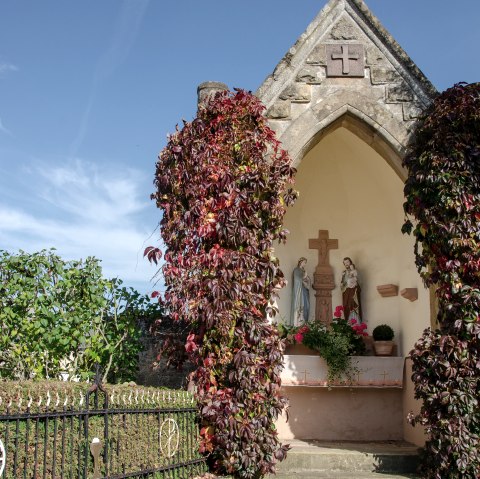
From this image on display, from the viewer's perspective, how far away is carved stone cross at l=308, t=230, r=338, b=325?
29.1 ft

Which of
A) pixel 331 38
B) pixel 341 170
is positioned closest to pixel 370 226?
pixel 341 170

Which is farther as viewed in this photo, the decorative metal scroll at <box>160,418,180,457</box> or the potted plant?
the potted plant

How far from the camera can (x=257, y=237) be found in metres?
6.27

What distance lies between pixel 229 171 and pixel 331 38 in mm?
2247

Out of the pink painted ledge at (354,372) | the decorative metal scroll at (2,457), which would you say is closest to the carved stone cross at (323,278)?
the pink painted ledge at (354,372)

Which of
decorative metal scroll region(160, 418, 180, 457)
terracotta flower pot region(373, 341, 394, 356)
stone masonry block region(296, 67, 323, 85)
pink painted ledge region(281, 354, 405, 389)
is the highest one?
stone masonry block region(296, 67, 323, 85)

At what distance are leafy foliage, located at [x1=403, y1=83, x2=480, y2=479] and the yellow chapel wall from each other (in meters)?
1.75

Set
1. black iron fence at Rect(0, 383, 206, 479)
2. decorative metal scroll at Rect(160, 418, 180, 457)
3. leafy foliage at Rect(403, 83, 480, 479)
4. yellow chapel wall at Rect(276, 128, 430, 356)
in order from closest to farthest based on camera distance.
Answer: black iron fence at Rect(0, 383, 206, 479)
decorative metal scroll at Rect(160, 418, 180, 457)
leafy foliage at Rect(403, 83, 480, 479)
yellow chapel wall at Rect(276, 128, 430, 356)

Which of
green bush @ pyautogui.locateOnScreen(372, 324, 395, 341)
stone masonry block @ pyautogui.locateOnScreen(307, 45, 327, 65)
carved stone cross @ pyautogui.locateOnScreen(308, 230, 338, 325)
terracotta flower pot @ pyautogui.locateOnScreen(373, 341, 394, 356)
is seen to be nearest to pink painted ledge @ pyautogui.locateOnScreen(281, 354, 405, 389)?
terracotta flower pot @ pyautogui.locateOnScreen(373, 341, 394, 356)

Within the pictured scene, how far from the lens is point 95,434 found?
446cm

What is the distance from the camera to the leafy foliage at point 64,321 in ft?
23.2

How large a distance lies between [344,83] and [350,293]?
297 centimetres

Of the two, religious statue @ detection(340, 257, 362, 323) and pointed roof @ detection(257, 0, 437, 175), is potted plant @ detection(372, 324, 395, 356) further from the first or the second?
pointed roof @ detection(257, 0, 437, 175)

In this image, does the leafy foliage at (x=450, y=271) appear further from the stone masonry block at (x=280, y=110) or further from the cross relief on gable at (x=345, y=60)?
the stone masonry block at (x=280, y=110)
